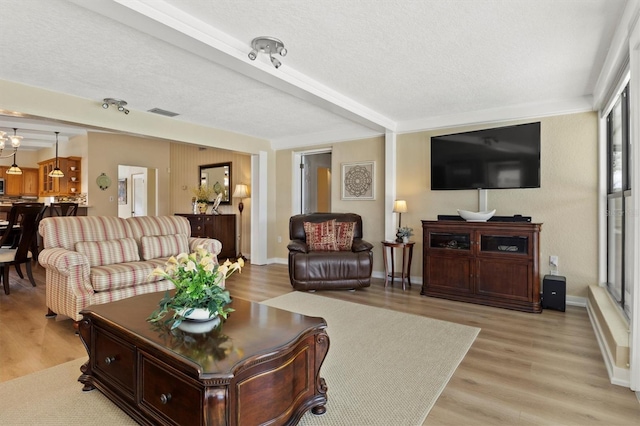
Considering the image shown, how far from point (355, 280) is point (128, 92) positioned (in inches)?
137

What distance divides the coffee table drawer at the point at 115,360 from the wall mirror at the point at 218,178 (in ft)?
17.9

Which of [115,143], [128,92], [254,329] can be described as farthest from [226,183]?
[254,329]

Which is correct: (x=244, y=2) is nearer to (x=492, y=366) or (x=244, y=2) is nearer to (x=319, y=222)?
(x=492, y=366)

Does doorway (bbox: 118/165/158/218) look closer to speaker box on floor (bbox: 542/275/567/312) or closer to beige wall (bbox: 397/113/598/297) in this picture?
beige wall (bbox: 397/113/598/297)

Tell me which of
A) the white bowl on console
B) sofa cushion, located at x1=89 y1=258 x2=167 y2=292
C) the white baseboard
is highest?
the white bowl on console

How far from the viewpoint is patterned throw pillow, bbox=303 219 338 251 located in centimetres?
488

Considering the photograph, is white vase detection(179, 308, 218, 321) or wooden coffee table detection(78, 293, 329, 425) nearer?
wooden coffee table detection(78, 293, 329, 425)

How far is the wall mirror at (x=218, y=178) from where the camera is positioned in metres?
7.32

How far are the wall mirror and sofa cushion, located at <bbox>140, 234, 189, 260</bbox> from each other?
10.3 ft

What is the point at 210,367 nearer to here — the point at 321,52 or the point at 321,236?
the point at 321,52

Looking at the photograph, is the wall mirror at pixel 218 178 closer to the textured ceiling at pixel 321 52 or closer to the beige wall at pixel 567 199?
the textured ceiling at pixel 321 52

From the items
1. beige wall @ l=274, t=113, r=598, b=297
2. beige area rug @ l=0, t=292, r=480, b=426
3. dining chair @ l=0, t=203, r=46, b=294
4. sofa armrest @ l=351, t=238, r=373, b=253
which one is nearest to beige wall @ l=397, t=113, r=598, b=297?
beige wall @ l=274, t=113, r=598, b=297

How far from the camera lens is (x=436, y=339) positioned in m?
2.85

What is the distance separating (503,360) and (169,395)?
2.25 meters
